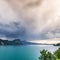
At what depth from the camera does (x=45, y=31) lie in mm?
1967

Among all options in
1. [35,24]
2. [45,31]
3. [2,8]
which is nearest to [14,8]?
[2,8]

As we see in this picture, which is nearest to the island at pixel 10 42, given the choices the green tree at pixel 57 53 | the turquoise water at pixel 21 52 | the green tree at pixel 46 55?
the turquoise water at pixel 21 52

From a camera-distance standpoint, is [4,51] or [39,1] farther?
[39,1]

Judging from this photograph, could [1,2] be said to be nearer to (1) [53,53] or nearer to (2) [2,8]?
(2) [2,8]

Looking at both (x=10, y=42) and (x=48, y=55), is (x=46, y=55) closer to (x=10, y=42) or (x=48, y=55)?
(x=48, y=55)

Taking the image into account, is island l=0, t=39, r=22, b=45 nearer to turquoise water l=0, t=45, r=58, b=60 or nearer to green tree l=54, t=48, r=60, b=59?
turquoise water l=0, t=45, r=58, b=60

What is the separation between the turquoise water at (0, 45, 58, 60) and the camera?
1.83 m

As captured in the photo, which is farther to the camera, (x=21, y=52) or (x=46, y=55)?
(x=46, y=55)

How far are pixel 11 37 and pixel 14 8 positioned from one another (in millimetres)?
342

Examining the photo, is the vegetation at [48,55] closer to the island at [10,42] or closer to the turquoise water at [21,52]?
the turquoise water at [21,52]

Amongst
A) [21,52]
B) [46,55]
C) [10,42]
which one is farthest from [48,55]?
[10,42]

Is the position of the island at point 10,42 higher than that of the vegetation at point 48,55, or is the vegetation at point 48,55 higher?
the island at point 10,42

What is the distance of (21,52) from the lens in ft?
6.09

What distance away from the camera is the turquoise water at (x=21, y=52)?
183 cm
